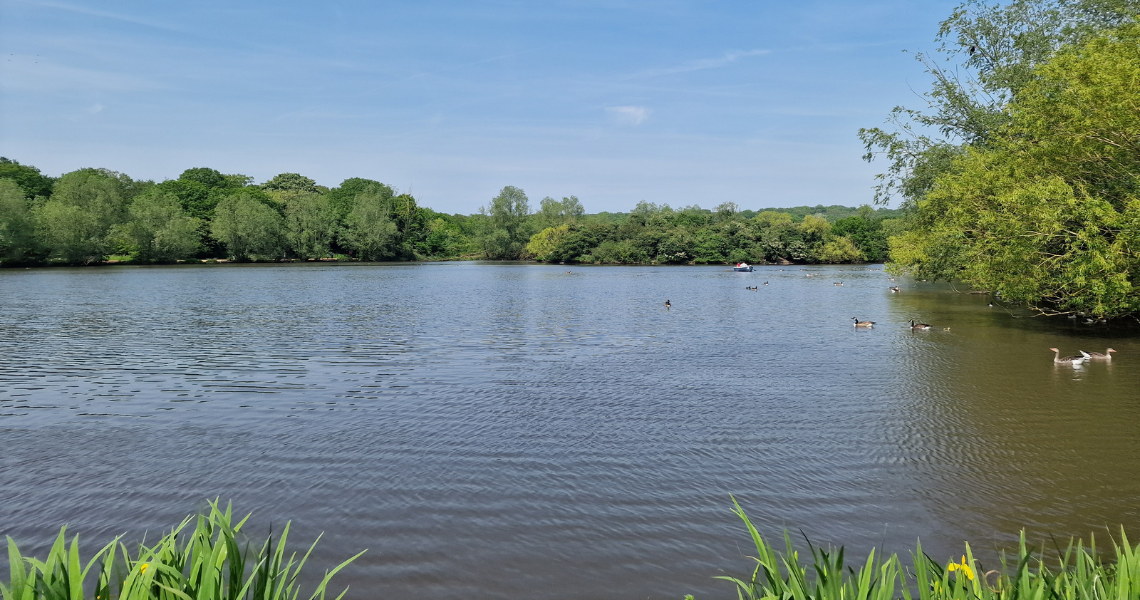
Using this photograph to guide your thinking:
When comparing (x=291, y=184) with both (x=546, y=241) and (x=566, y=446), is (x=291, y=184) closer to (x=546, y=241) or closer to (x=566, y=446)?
(x=546, y=241)

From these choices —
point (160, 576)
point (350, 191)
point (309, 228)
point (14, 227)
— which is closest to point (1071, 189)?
point (160, 576)

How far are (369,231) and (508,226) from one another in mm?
32810

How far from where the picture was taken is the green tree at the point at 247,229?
10675cm

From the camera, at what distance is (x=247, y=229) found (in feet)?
351

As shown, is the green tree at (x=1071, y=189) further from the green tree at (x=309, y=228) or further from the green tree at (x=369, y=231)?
the green tree at (x=369, y=231)

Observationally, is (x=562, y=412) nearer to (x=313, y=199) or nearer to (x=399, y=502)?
(x=399, y=502)

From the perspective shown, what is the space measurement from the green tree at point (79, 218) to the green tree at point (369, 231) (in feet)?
118

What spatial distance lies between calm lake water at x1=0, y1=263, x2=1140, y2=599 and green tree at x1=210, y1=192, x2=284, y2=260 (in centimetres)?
8866

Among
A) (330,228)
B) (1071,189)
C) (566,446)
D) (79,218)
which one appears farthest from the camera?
(330,228)

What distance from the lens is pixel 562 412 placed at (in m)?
13.7

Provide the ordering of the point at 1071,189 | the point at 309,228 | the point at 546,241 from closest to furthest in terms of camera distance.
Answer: the point at 1071,189, the point at 309,228, the point at 546,241

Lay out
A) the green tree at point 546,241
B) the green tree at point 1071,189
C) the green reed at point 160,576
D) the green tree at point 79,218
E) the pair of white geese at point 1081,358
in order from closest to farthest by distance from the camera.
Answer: the green reed at point 160,576, the pair of white geese at point 1081,358, the green tree at point 1071,189, the green tree at point 79,218, the green tree at point 546,241

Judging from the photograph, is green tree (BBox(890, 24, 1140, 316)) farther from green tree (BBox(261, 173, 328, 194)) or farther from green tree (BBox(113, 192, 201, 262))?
green tree (BBox(261, 173, 328, 194))

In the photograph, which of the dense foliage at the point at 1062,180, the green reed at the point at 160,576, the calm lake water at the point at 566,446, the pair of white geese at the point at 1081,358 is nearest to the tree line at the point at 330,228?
the dense foliage at the point at 1062,180
